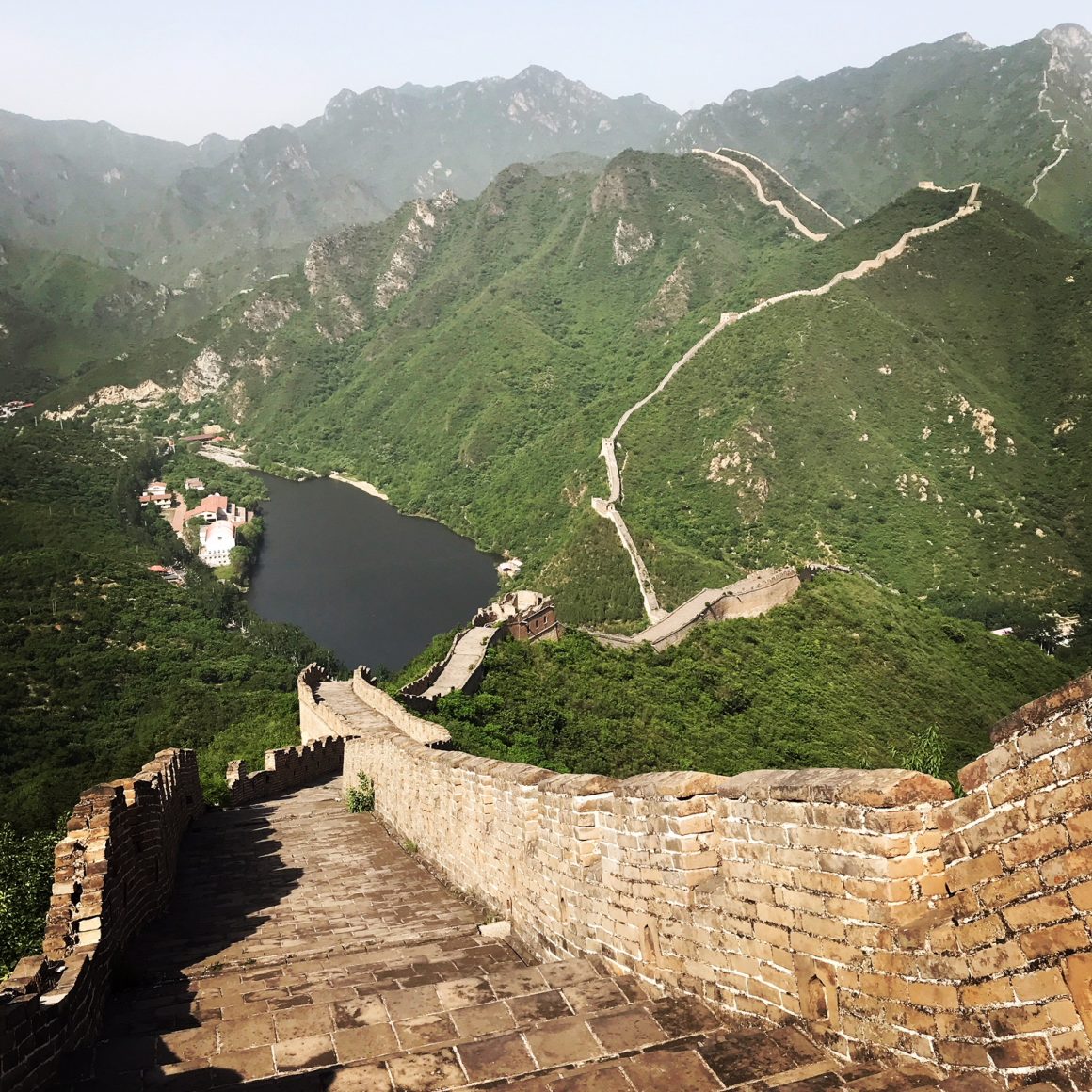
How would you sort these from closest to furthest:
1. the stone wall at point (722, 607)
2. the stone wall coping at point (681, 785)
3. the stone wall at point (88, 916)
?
the stone wall at point (88, 916), the stone wall coping at point (681, 785), the stone wall at point (722, 607)

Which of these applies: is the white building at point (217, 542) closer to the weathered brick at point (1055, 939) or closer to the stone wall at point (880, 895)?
the stone wall at point (880, 895)

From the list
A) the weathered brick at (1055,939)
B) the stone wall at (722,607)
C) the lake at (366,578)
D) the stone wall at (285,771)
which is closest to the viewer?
the weathered brick at (1055,939)

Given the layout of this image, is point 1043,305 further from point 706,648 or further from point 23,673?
point 23,673

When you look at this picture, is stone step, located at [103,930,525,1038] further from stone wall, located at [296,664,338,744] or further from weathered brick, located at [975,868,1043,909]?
stone wall, located at [296,664,338,744]

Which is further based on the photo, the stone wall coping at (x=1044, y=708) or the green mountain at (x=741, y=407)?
the green mountain at (x=741, y=407)

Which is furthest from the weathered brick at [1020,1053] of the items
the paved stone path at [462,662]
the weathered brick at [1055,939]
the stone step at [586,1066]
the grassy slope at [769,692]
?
the paved stone path at [462,662]

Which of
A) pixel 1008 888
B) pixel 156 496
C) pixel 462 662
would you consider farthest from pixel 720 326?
pixel 1008 888

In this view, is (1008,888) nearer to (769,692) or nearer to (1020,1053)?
(1020,1053)
